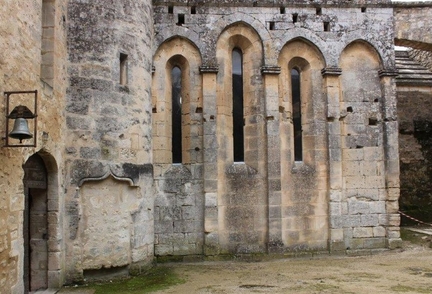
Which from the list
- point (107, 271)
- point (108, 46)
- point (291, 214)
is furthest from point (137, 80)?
point (291, 214)

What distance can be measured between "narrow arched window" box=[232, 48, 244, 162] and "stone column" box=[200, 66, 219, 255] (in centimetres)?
66

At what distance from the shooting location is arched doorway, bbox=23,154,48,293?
698 centimetres

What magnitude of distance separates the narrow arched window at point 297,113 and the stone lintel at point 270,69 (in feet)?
2.52

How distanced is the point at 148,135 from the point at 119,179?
1.27m

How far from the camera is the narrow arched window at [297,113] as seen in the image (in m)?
10.3

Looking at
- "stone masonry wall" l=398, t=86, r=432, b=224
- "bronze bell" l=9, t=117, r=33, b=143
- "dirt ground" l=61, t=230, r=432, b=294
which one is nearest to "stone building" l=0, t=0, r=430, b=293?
"dirt ground" l=61, t=230, r=432, b=294

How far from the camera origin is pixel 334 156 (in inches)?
392

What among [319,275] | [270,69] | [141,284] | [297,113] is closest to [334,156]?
[297,113]

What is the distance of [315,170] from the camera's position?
999 centimetres

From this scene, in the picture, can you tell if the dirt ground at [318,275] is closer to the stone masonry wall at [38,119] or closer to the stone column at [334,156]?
the stone column at [334,156]

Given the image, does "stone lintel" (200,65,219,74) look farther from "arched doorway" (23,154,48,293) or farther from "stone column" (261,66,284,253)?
"arched doorway" (23,154,48,293)

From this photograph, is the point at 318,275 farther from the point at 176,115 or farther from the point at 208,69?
the point at 208,69

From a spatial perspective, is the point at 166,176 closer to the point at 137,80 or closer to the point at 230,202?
the point at 230,202

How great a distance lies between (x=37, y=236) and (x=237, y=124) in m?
5.01
